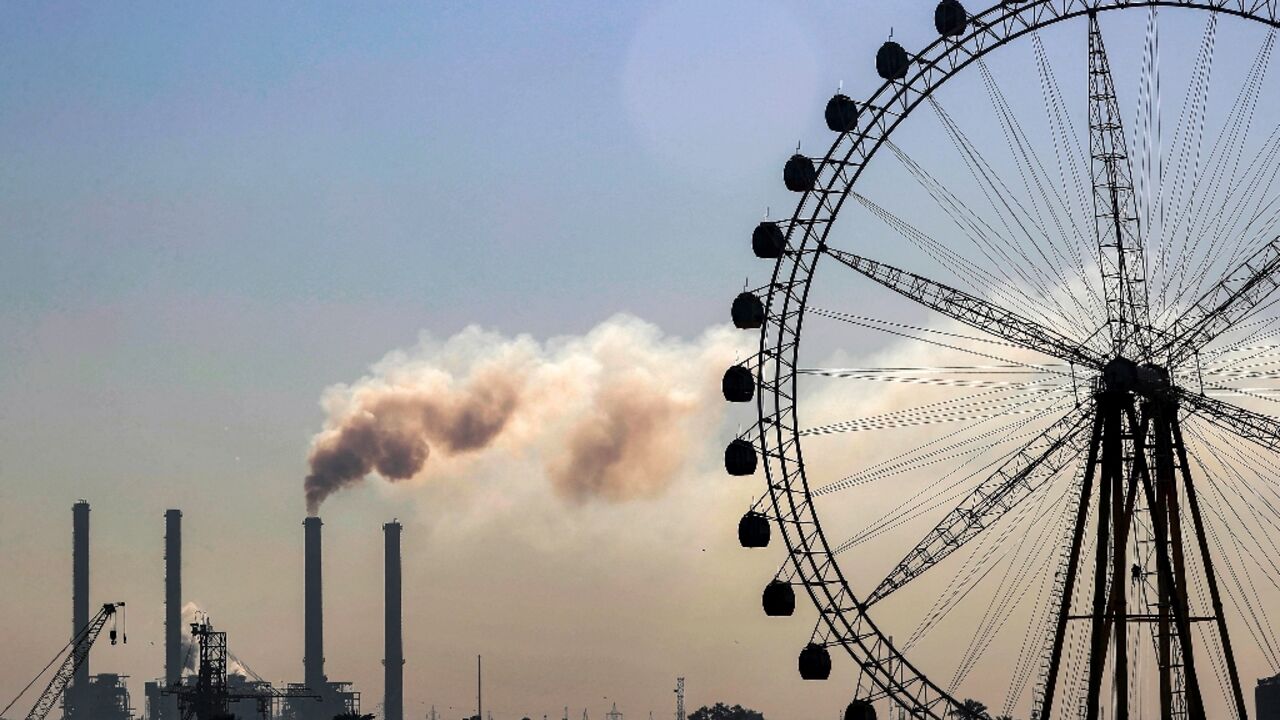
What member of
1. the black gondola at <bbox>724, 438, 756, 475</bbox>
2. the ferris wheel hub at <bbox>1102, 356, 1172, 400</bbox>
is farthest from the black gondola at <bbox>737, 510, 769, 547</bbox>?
the ferris wheel hub at <bbox>1102, 356, 1172, 400</bbox>

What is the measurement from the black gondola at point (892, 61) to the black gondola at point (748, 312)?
8657mm

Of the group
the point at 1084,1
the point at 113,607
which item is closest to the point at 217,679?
the point at 113,607

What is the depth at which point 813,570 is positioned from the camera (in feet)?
273

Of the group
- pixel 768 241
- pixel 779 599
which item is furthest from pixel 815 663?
pixel 768 241

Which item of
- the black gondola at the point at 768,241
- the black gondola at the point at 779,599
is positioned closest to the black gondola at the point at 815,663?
the black gondola at the point at 779,599

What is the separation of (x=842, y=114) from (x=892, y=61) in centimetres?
239

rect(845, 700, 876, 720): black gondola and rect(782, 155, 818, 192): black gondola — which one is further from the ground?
rect(782, 155, 818, 192): black gondola

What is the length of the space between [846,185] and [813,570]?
41.7ft

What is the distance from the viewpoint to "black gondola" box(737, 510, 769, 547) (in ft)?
278

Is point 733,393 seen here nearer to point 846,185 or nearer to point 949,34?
point 846,185

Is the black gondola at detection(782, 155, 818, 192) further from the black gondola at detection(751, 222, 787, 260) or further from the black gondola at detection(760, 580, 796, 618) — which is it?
the black gondola at detection(760, 580, 796, 618)

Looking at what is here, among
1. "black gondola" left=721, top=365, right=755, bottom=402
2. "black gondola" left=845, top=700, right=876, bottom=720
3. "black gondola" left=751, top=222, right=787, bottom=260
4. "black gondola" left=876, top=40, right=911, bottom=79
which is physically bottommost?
"black gondola" left=845, top=700, right=876, bottom=720

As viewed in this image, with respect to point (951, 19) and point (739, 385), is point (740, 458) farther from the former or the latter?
point (951, 19)

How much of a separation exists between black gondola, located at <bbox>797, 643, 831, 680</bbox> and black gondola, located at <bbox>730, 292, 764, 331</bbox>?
35.9 ft
